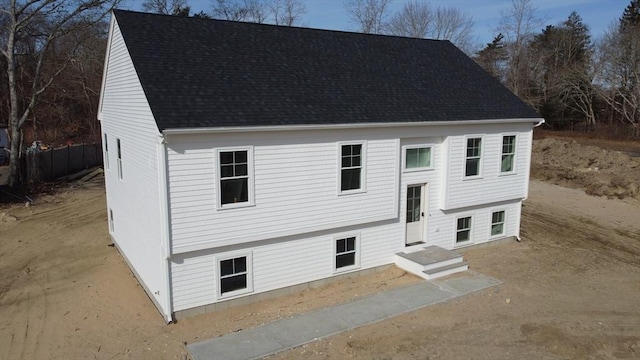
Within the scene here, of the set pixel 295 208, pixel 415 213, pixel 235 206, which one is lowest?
pixel 415 213

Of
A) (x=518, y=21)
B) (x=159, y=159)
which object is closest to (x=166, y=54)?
(x=159, y=159)

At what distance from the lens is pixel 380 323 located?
1120 cm

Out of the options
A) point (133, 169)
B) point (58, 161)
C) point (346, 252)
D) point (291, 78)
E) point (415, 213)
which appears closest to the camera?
point (133, 169)

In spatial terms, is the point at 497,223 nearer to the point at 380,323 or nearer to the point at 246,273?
the point at 380,323

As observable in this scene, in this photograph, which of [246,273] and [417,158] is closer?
[246,273]

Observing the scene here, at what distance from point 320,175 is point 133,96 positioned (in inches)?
211

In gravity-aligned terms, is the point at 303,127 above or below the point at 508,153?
above

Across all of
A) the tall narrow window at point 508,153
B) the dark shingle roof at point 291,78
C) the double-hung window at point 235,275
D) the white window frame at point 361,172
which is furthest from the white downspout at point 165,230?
the tall narrow window at point 508,153

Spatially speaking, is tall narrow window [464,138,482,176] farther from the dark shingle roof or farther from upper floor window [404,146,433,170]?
upper floor window [404,146,433,170]

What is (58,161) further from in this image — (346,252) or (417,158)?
(417,158)

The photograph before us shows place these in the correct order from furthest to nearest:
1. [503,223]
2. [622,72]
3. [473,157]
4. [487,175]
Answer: [622,72]
[503,223]
[487,175]
[473,157]

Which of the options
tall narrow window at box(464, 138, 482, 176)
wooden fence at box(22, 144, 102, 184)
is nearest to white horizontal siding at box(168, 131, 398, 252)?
tall narrow window at box(464, 138, 482, 176)

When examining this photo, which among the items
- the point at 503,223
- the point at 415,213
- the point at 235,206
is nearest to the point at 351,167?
the point at 415,213

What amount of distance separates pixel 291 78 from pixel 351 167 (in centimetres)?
312
